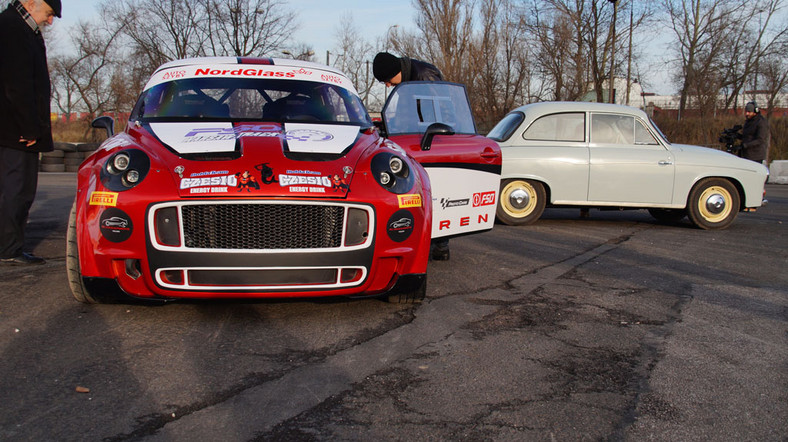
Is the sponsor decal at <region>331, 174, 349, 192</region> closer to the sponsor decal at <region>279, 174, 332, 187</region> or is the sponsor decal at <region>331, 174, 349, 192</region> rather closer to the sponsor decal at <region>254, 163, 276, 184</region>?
the sponsor decal at <region>279, 174, 332, 187</region>

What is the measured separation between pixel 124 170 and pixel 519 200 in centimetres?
623

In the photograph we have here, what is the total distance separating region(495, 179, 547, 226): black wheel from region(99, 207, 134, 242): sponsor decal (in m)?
6.21

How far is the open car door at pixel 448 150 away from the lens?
16.9ft

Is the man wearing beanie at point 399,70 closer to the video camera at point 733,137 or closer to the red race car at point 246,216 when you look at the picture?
the red race car at point 246,216

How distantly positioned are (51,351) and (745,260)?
19.5 feet

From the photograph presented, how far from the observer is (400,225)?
374 centimetres

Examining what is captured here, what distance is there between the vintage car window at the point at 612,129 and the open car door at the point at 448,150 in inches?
150

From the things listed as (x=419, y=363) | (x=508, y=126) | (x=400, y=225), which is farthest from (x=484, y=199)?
(x=508, y=126)

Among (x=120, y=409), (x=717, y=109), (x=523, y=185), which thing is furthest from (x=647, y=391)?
(x=717, y=109)

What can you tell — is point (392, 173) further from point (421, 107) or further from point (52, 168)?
point (52, 168)

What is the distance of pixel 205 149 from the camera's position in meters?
3.75

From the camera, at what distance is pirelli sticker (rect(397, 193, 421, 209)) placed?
12.4 feet

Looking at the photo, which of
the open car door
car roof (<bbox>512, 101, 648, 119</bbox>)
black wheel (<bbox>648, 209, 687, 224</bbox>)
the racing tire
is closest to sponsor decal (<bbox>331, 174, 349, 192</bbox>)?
the open car door

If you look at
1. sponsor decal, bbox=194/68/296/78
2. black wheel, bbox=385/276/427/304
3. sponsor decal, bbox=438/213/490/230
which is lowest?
black wheel, bbox=385/276/427/304
